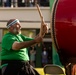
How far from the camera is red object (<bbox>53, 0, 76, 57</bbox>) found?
8.73 feet

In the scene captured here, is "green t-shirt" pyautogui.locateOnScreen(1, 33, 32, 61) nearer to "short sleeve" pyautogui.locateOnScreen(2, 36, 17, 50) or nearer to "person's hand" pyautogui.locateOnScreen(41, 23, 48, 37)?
"short sleeve" pyautogui.locateOnScreen(2, 36, 17, 50)

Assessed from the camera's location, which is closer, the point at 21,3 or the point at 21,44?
the point at 21,44

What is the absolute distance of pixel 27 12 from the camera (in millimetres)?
15695

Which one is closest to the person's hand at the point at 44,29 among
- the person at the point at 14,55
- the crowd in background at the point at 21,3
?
the person at the point at 14,55

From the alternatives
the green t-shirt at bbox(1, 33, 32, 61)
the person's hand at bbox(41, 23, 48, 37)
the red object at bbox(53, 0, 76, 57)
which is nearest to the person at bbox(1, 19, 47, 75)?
Answer: the green t-shirt at bbox(1, 33, 32, 61)

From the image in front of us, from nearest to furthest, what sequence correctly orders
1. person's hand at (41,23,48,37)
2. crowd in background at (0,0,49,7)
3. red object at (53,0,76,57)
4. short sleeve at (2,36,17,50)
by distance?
red object at (53,0,76,57) < person's hand at (41,23,48,37) < short sleeve at (2,36,17,50) < crowd in background at (0,0,49,7)

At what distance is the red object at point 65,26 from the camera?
2.66 meters

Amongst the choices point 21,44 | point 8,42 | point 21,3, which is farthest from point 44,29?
point 21,3

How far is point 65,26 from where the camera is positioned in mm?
2707

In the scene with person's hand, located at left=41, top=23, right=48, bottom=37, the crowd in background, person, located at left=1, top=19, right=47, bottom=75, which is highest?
person's hand, located at left=41, top=23, right=48, bottom=37

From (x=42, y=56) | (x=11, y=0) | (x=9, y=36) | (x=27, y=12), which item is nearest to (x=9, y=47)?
(x=9, y=36)

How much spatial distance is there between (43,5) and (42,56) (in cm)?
282

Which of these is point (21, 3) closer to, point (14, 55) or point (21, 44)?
point (14, 55)

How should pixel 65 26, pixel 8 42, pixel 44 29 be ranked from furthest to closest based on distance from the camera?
1. pixel 8 42
2. pixel 44 29
3. pixel 65 26
